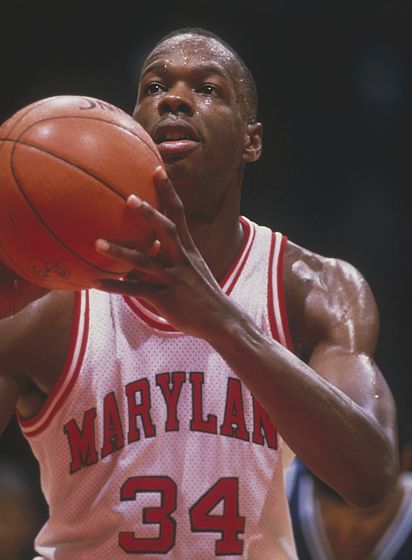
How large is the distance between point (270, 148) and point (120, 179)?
5.80 meters

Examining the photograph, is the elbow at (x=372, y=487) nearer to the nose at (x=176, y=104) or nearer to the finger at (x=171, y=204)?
the finger at (x=171, y=204)

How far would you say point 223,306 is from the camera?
2361 mm

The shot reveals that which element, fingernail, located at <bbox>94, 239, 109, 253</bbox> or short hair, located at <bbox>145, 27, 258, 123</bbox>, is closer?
fingernail, located at <bbox>94, 239, 109, 253</bbox>

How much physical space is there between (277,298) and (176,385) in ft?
1.45

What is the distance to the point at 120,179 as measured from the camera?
2.32 m

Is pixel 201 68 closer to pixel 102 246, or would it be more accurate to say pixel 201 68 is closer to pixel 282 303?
pixel 282 303

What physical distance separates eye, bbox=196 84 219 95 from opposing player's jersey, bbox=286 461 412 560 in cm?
279

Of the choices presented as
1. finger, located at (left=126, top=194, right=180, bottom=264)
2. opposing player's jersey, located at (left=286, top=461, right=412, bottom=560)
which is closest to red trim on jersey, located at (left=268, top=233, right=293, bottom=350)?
finger, located at (left=126, top=194, right=180, bottom=264)

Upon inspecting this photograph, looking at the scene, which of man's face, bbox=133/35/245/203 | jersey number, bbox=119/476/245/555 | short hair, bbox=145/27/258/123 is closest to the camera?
jersey number, bbox=119/476/245/555

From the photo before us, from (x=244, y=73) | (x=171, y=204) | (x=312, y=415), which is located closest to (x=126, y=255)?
(x=171, y=204)

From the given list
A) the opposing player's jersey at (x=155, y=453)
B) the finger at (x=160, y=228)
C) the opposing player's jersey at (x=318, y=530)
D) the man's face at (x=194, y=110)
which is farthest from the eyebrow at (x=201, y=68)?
the opposing player's jersey at (x=318, y=530)

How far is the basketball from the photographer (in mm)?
2281

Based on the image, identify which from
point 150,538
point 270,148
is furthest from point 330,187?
point 150,538

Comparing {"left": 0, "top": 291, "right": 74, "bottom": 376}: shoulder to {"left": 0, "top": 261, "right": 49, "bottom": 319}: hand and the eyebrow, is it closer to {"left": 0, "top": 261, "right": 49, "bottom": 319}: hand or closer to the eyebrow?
{"left": 0, "top": 261, "right": 49, "bottom": 319}: hand
